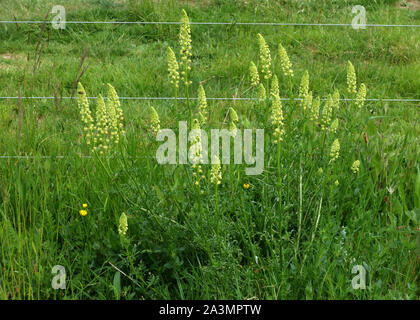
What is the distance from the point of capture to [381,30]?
531cm

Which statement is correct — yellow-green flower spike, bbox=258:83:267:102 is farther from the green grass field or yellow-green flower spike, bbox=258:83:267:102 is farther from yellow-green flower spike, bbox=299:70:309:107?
yellow-green flower spike, bbox=299:70:309:107

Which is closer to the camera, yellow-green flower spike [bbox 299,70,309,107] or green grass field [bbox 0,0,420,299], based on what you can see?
green grass field [bbox 0,0,420,299]

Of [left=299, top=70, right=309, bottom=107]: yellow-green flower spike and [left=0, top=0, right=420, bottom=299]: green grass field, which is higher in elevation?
[left=299, top=70, right=309, bottom=107]: yellow-green flower spike

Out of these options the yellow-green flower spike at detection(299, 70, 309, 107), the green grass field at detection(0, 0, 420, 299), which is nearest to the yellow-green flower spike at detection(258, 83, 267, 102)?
the green grass field at detection(0, 0, 420, 299)

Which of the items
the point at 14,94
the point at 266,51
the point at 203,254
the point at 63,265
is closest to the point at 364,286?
the point at 203,254

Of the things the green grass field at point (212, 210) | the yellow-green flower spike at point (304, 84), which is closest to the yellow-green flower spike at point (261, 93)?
the green grass field at point (212, 210)

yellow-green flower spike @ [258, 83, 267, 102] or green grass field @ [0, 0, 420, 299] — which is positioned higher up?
yellow-green flower spike @ [258, 83, 267, 102]

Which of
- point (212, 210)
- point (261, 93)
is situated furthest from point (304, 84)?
point (212, 210)

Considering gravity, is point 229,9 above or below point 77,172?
above

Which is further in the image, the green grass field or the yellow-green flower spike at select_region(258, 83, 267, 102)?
the yellow-green flower spike at select_region(258, 83, 267, 102)

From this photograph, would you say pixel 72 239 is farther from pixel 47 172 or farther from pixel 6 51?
pixel 6 51

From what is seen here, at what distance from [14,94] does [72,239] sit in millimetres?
1917
